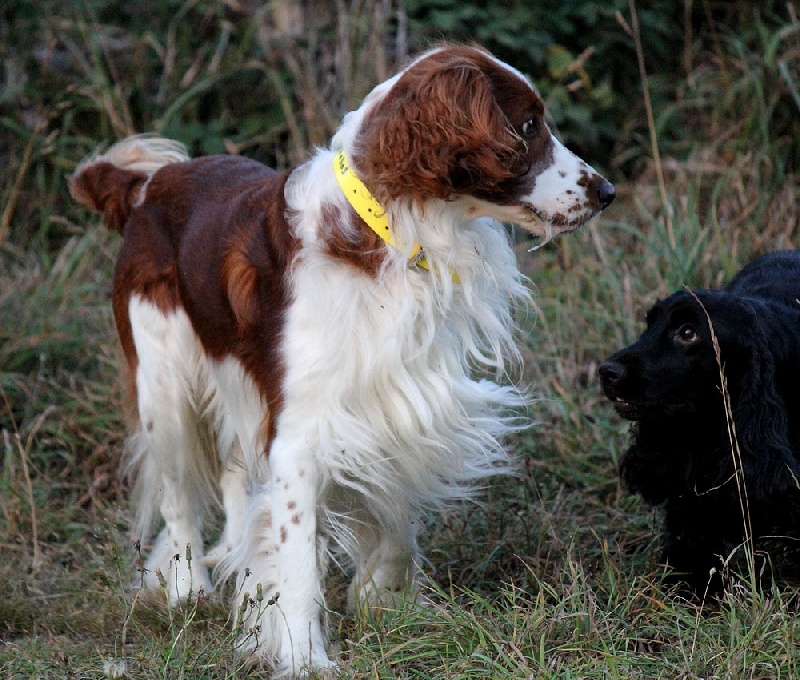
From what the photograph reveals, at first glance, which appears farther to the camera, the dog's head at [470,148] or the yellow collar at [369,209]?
the yellow collar at [369,209]

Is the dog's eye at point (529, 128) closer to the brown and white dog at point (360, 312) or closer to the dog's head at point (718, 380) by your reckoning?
the brown and white dog at point (360, 312)

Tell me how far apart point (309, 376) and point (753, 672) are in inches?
52.3

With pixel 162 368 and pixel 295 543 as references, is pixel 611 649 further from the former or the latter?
pixel 162 368

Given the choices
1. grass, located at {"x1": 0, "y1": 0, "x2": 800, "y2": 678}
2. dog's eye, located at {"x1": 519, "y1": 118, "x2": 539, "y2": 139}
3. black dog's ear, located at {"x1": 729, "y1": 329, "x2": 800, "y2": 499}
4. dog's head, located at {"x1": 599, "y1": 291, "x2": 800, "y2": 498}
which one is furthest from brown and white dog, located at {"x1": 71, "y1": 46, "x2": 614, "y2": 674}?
black dog's ear, located at {"x1": 729, "y1": 329, "x2": 800, "y2": 499}

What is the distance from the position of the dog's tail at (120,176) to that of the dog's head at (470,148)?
124 cm

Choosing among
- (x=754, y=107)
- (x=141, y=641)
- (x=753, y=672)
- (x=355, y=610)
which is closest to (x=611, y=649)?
(x=753, y=672)

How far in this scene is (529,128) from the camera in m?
3.02

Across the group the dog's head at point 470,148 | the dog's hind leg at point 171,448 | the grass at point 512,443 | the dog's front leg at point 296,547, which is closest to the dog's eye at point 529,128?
the dog's head at point 470,148

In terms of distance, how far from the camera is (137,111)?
7.00m

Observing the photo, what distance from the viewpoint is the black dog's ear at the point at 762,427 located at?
3.19 meters

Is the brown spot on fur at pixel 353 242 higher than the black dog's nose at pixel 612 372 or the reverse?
Result: higher

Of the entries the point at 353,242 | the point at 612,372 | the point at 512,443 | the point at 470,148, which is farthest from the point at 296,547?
the point at 512,443

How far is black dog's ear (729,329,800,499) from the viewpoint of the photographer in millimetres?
3188

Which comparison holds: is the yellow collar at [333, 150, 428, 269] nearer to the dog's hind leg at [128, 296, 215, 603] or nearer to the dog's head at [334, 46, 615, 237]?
the dog's head at [334, 46, 615, 237]
